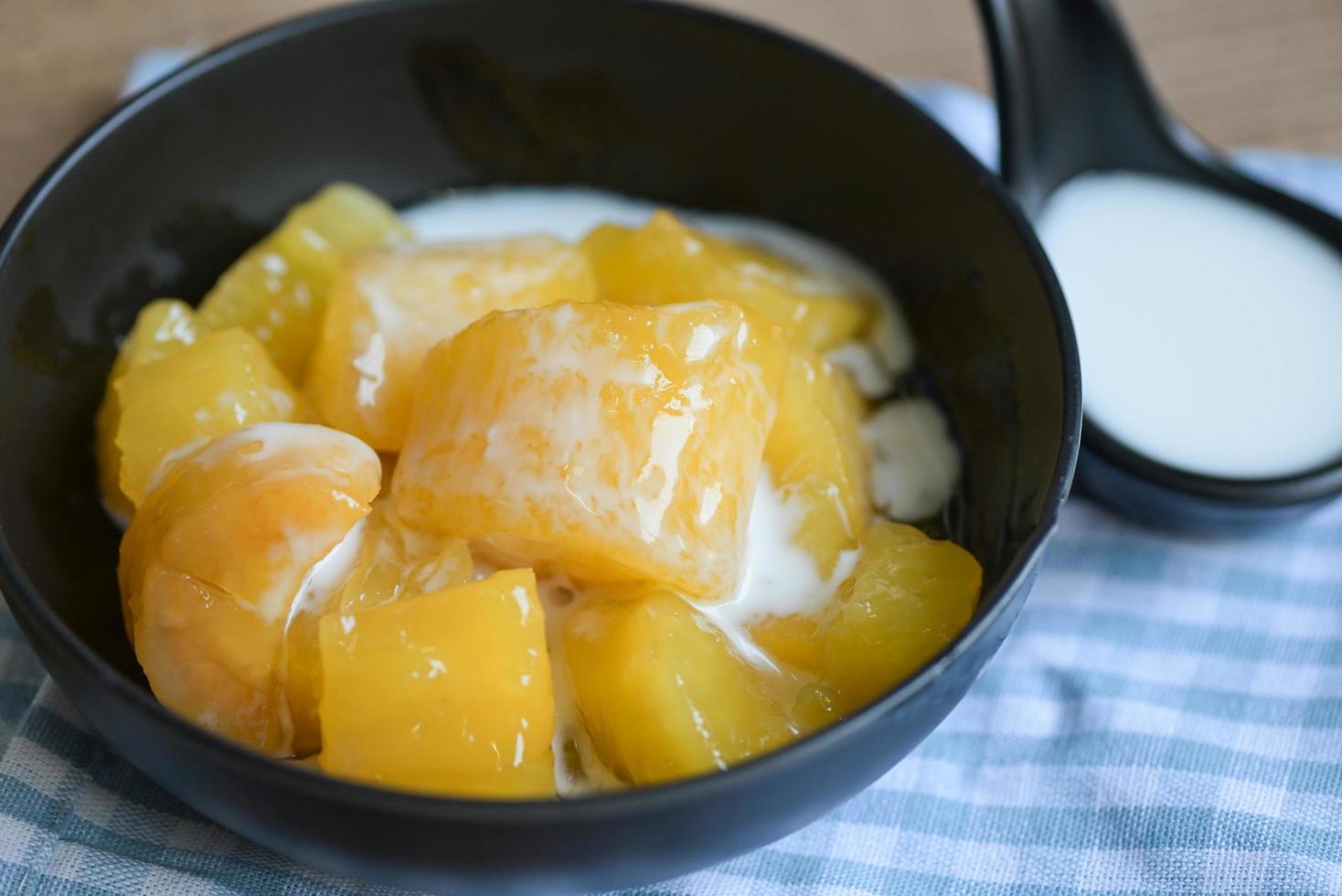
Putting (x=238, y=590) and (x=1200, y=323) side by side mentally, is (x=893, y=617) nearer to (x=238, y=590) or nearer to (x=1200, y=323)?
(x=238, y=590)

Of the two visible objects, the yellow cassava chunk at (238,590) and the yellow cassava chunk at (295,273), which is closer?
the yellow cassava chunk at (238,590)

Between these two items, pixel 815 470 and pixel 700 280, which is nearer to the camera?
pixel 815 470

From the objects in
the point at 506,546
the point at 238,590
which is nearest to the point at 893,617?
the point at 506,546

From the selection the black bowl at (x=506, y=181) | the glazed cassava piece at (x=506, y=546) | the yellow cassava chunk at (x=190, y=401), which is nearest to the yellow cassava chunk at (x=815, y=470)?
the glazed cassava piece at (x=506, y=546)

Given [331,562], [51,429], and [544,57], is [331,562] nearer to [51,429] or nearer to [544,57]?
[51,429]

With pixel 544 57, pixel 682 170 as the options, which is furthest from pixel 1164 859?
pixel 544 57

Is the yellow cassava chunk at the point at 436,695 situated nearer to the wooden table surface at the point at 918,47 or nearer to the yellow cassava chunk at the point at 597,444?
the yellow cassava chunk at the point at 597,444
